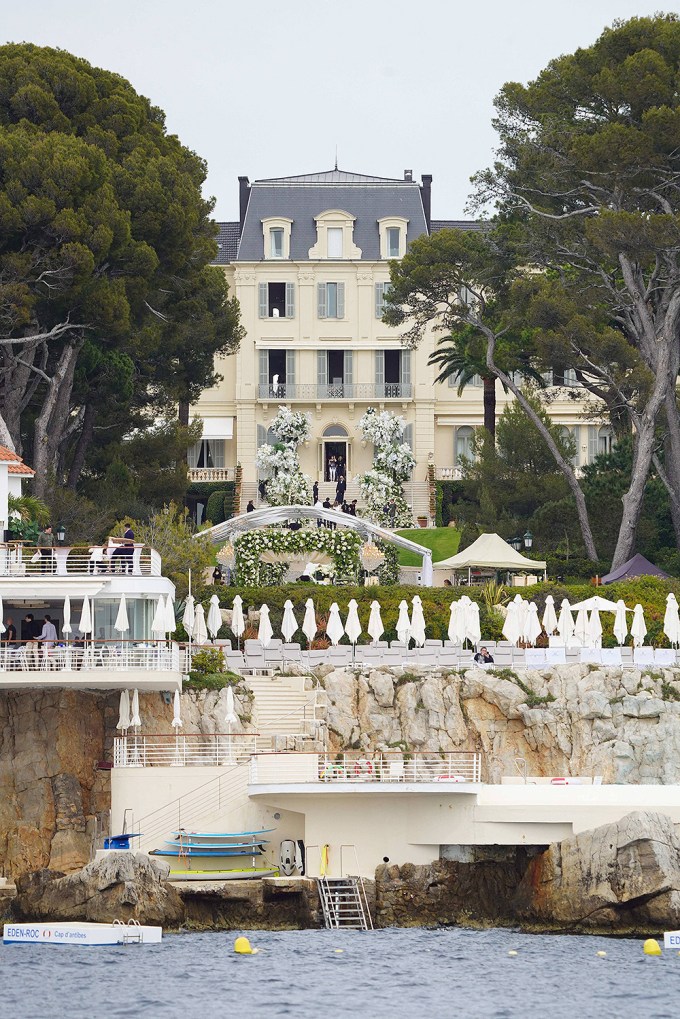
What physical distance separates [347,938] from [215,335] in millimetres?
29478

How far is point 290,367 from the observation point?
91312mm

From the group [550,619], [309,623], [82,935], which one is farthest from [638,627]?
[82,935]

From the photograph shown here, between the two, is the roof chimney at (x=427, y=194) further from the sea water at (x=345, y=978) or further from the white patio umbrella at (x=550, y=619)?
the sea water at (x=345, y=978)

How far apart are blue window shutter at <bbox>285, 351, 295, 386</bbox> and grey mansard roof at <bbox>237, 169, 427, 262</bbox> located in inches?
154

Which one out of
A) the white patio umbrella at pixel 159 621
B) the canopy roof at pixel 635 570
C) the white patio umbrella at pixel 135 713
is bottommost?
the white patio umbrella at pixel 135 713

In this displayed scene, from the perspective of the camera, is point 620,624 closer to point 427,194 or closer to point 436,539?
point 436,539

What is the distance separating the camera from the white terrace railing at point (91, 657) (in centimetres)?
4462

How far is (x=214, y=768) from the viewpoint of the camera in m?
45.0

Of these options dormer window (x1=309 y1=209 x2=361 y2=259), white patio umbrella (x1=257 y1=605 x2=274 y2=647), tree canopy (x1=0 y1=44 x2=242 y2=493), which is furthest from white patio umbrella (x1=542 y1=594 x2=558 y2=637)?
dormer window (x1=309 y1=209 x2=361 y2=259)

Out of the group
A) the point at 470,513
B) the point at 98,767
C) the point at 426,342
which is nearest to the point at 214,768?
the point at 98,767

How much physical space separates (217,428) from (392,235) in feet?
35.0

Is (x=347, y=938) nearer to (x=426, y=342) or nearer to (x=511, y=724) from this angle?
(x=511, y=724)

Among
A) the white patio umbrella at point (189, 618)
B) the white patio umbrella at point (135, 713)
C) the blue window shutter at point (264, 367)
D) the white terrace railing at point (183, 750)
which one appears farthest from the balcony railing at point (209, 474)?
the white patio umbrella at point (135, 713)

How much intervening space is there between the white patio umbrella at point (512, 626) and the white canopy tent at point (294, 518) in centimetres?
1224
